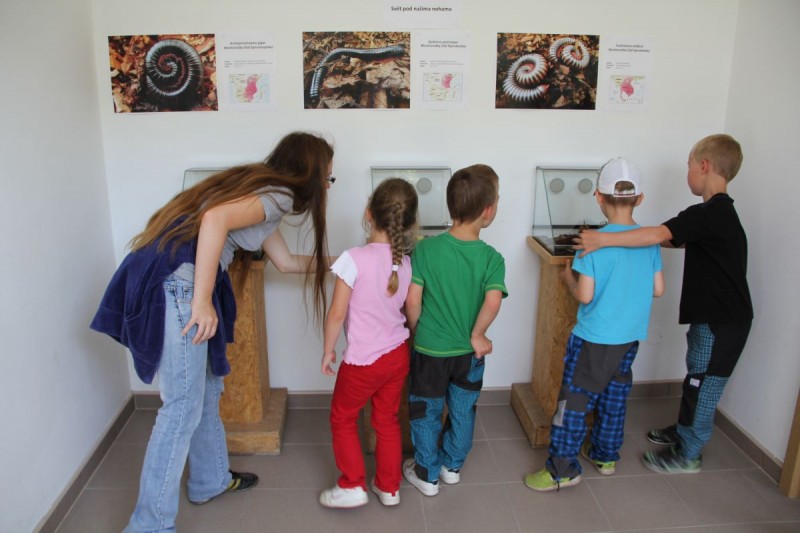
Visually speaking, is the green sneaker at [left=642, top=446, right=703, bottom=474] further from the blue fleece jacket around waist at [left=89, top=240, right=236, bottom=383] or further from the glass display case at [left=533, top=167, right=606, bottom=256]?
the blue fleece jacket around waist at [left=89, top=240, right=236, bottom=383]

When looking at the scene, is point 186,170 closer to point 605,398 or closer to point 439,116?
point 439,116

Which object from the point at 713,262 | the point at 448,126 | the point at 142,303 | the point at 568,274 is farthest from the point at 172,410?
the point at 713,262

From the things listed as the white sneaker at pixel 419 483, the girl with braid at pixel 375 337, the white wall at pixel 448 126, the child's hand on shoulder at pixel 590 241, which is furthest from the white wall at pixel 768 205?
the girl with braid at pixel 375 337

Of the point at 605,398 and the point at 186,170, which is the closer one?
the point at 605,398

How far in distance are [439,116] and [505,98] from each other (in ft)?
0.98

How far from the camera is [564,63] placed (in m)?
2.58

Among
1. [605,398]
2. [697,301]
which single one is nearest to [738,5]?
[697,301]

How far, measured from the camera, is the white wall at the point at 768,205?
7.48 feet

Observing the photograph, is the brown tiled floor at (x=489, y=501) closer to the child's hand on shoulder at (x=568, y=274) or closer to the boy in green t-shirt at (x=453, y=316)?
the boy in green t-shirt at (x=453, y=316)

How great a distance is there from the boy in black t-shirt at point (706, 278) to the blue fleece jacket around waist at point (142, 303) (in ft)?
4.50

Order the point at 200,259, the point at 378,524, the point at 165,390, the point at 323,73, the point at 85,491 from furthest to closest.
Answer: the point at 323,73
the point at 85,491
the point at 378,524
the point at 165,390
the point at 200,259

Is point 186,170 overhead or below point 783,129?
below

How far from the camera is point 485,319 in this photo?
2.01 metres

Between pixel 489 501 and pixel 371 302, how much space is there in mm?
912
